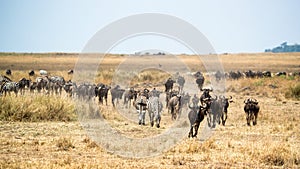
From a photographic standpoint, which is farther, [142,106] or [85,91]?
[85,91]

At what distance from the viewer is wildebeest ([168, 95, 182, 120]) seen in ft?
70.0

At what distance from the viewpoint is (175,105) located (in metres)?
21.5

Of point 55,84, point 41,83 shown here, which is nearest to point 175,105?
A: point 41,83

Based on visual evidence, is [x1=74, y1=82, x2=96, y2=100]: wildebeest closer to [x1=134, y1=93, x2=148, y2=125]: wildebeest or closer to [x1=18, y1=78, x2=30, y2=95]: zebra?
[x1=18, y1=78, x2=30, y2=95]: zebra

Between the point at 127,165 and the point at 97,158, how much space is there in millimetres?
1178

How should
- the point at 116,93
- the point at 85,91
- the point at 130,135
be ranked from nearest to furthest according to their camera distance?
the point at 130,135 < the point at 116,93 < the point at 85,91

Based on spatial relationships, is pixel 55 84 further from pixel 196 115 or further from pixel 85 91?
pixel 196 115

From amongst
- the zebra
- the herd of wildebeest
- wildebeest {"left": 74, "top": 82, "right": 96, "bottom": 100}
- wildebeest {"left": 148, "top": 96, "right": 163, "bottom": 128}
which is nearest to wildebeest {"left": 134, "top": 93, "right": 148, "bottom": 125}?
the herd of wildebeest

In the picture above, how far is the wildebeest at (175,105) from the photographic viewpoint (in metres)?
21.3

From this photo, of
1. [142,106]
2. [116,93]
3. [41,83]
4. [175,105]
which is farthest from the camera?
[41,83]

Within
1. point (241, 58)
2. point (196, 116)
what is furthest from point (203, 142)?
point (241, 58)

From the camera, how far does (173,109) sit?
70.4 feet

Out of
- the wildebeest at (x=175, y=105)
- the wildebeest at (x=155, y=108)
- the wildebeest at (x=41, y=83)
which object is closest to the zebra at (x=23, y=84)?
the wildebeest at (x=41, y=83)

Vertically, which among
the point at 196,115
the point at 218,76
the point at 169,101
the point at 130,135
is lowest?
the point at 130,135
